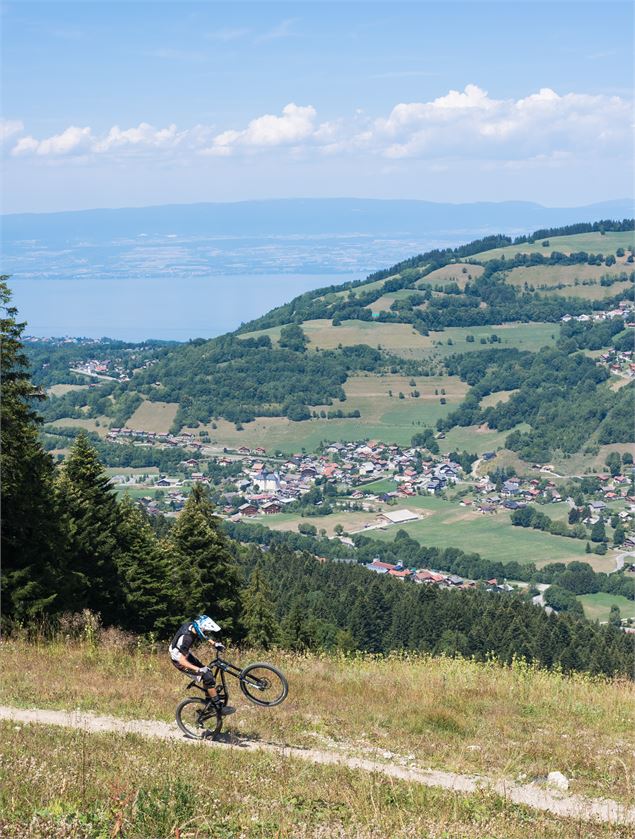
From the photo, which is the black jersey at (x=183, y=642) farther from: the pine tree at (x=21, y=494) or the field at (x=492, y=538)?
the field at (x=492, y=538)

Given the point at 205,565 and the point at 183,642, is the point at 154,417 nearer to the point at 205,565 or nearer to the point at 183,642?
the point at 205,565

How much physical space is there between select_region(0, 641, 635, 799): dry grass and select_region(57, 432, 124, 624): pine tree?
734 cm

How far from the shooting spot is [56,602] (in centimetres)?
1577

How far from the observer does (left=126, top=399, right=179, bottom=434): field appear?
6850 inches

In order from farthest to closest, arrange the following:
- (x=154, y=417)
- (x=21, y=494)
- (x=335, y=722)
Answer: (x=154, y=417) < (x=21, y=494) < (x=335, y=722)

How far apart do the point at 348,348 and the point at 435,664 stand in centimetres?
18479

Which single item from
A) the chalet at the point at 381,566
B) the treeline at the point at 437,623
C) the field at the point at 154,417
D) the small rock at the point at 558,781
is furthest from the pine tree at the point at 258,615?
the field at the point at 154,417

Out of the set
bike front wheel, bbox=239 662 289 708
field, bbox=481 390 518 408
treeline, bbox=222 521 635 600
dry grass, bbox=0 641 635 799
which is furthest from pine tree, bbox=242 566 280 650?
field, bbox=481 390 518 408

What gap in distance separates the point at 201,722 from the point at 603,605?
8189cm

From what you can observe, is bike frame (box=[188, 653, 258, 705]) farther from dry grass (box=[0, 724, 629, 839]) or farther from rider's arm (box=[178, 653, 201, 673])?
dry grass (box=[0, 724, 629, 839])

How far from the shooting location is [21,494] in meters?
15.5

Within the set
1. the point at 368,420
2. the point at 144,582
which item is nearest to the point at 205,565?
the point at 144,582

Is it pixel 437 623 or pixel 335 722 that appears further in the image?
pixel 437 623

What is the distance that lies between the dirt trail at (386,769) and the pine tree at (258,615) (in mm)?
19520
